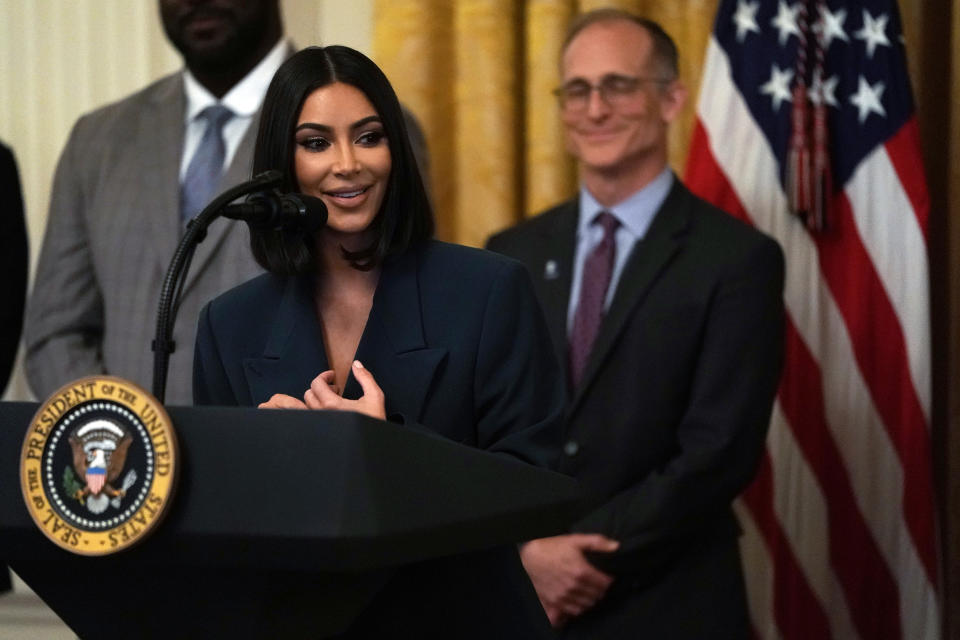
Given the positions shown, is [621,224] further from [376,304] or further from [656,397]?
[376,304]

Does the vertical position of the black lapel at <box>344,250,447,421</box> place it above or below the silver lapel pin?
above

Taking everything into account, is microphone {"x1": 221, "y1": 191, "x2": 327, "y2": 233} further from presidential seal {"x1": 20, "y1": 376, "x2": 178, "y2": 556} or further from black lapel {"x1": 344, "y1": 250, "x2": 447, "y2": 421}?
presidential seal {"x1": 20, "y1": 376, "x2": 178, "y2": 556}

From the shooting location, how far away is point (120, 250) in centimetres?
308

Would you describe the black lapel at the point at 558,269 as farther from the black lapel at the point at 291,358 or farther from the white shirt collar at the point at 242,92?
the black lapel at the point at 291,358

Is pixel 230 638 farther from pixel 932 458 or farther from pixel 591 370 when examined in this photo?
pixel 932 458

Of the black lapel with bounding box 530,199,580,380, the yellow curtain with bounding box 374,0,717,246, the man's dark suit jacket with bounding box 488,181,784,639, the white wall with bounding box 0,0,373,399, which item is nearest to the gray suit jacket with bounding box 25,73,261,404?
the black lapel with bounding box 530,199,580,380

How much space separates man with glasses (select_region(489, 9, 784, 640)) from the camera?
9.18 ft

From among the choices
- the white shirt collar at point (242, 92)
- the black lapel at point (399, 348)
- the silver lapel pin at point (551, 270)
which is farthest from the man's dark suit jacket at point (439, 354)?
the white shirt collar at point (242, 92)

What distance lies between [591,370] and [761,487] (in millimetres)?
931

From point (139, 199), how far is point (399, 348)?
158cm

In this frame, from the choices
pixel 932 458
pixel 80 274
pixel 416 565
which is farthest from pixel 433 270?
pixel 932 458

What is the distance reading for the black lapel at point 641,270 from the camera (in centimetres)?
291

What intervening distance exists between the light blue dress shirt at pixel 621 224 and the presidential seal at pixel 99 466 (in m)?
1.85

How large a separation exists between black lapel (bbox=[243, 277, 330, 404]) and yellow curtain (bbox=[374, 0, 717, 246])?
7.22 feet
